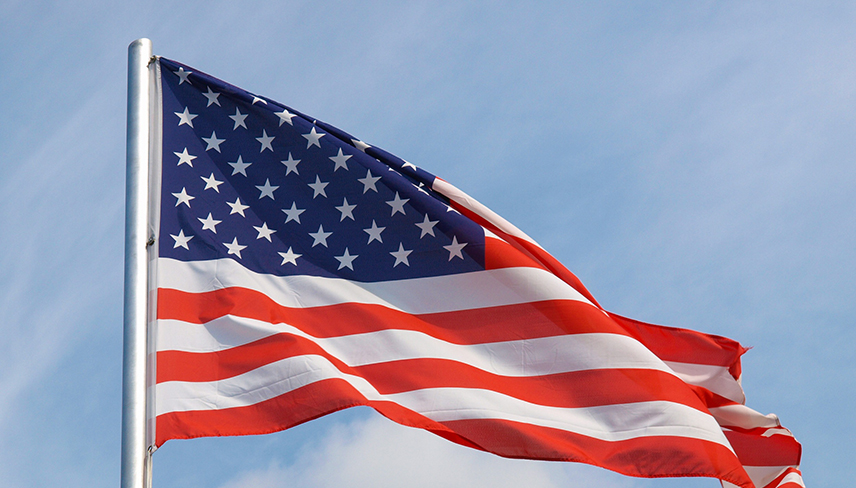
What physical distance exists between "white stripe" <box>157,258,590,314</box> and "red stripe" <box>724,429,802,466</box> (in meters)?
2.37

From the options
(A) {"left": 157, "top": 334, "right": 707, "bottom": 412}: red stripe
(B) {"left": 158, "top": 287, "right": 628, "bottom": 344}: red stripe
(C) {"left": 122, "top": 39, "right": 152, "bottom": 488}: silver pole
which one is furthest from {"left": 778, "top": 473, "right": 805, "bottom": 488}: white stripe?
(C) {"left": 122, "top": 39, "right": 152, "bottom": 488}: silver pole

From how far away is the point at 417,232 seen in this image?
29.7 feet

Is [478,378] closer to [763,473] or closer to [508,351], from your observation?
[508,351]

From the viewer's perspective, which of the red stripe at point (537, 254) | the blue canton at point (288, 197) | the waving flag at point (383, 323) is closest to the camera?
the waving flag at point (383, 323)

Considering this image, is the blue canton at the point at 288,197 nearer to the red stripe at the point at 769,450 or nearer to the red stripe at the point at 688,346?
the red stripe at the point at 688,346

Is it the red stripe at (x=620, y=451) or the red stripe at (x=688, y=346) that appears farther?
the red stripe at (x=688, y=346)

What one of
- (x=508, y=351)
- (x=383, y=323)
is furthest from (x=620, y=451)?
(x=383, y=323)

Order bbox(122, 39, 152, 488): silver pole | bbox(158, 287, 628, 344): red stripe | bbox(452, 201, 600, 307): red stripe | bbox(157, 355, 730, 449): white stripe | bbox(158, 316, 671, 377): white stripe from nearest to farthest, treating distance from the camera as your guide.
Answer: bbox(122, 39, 152, 488): silver pole → bbox(157, 355, 730, 449): white stripe → bbox(158, 287, 628, 344): red stripe → bbox(158, 316, 671, 377): white stripe → bbox(452, 201, 600, 307): red stripe

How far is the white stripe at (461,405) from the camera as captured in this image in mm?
7750

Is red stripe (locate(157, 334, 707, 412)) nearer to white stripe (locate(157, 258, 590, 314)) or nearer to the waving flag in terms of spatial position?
the waving flag

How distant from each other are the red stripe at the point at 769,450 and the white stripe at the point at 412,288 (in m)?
2.37

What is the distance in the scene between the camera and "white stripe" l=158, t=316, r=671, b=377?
27.7 feet

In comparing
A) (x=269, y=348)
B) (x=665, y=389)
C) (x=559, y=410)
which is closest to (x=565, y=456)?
(x=559, y=410)

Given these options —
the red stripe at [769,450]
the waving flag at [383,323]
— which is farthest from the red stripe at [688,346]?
the red stripe at [769,450]
